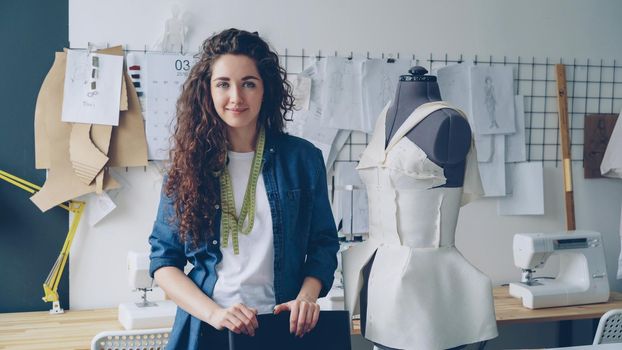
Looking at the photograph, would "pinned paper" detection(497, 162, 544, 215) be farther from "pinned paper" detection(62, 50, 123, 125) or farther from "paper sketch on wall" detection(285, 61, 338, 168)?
"pinned paper" detection(62, 50, 123, 125)

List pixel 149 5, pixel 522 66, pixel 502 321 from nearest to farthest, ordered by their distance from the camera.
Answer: pixel 502 321 < pixel 149 5 < pixel 522 66

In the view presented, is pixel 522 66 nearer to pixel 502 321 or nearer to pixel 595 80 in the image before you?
pixel 595 80

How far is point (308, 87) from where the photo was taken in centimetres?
254

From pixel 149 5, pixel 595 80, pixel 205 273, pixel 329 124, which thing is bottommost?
pixel 205 273

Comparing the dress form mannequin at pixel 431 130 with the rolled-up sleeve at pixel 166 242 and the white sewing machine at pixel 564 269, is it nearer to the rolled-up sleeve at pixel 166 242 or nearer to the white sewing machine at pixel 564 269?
the rolled-up sleeve at pixel 166 242

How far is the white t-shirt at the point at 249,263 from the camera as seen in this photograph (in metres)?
1.31

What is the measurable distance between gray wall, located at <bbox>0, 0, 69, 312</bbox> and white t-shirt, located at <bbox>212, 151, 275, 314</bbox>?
126cm

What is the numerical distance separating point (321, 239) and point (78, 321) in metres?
1.22

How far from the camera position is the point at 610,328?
2164 millimetres

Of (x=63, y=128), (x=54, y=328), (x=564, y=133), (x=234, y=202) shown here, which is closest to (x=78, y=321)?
(x=54, y=328)

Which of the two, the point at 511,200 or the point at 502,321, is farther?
the point at 511,200

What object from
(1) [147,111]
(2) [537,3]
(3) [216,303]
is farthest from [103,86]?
(2) [537,3]

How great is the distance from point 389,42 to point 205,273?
158 centimetres

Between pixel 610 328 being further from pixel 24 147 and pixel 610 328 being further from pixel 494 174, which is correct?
pixel 24 147
